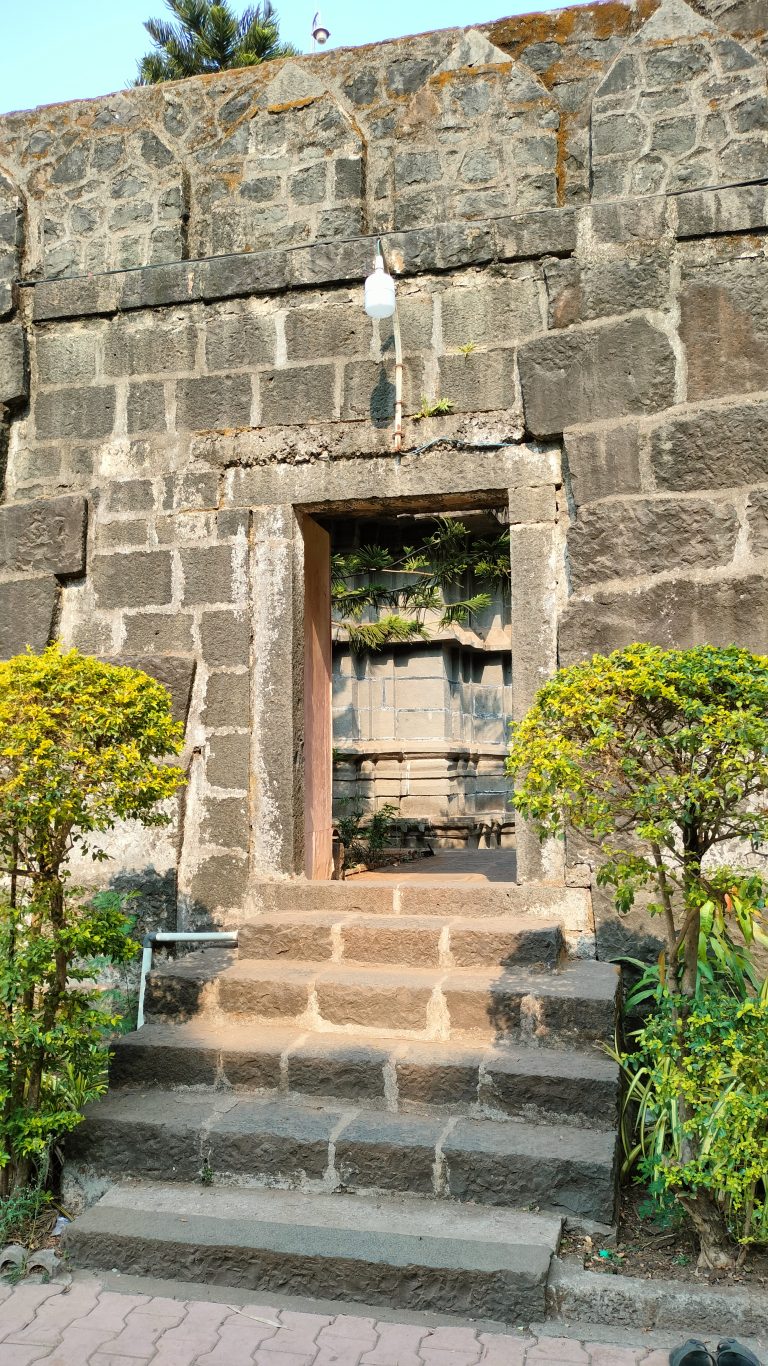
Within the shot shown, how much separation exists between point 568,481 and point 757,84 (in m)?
1.86

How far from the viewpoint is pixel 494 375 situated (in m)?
4.94

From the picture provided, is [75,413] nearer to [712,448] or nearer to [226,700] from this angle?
[226,700]

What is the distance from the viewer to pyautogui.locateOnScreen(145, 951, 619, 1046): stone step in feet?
12.8

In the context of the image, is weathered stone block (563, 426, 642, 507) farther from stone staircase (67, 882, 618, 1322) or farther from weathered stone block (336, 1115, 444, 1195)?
weathered stone block (336, 1115, 444, 1195)

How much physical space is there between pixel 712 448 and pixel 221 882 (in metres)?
2.85

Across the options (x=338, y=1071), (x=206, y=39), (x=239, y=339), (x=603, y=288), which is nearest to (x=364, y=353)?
(x=239, y=339)

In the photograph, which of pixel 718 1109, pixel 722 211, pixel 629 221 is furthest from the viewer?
pixel 629 221

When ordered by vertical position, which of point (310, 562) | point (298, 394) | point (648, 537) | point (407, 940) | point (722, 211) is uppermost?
point (722, 211)

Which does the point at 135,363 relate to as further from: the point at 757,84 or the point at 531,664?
the point at 757,84

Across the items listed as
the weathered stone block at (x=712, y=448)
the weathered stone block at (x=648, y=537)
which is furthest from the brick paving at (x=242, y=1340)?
the weathered stone block at (x=712, y=448)

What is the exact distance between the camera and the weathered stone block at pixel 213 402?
5.26 meters

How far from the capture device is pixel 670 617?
4.49 m

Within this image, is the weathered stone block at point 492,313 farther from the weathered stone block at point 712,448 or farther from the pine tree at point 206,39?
the pine tree at point 206,39

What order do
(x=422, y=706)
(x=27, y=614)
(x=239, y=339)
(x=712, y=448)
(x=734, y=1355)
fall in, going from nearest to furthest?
(x=734, y=1355)
(x=712, y=448)
(x=239, y=339)
(x=27, y=614)
(x=422, y=706)
